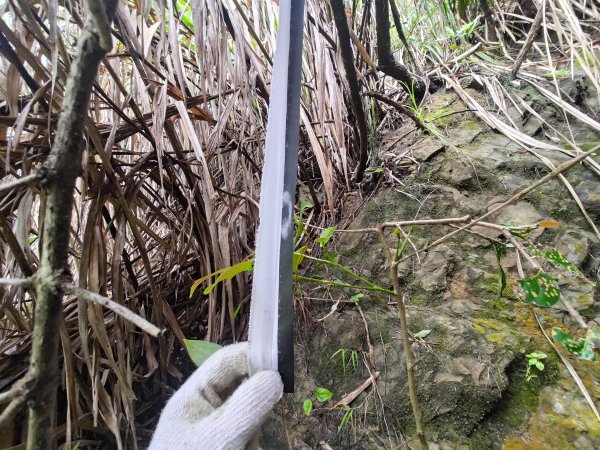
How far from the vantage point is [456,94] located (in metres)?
1.41

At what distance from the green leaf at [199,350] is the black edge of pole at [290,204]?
0.18 meters

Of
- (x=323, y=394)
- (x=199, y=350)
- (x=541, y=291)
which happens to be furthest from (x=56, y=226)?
(x=323, y=394)

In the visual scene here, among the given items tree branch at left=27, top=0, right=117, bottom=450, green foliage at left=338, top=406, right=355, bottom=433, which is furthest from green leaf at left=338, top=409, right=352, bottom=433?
tree branch at left=27, top=0, right=117, bottom=450

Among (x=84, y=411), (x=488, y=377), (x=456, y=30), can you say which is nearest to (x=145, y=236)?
(x=84, y=411)

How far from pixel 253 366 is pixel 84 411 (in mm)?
611

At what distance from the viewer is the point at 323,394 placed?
82 centimetres

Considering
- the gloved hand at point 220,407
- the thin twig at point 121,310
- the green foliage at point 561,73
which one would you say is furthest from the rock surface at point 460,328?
the thin twig at point 121,310

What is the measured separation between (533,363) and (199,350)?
0.66m

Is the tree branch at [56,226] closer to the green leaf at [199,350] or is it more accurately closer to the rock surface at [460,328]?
the green leaf at [199,350]

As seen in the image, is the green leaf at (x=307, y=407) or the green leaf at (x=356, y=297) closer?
the green leaf at (x=307, y=407)

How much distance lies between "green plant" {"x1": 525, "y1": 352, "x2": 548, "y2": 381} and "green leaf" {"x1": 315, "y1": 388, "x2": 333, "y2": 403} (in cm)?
40

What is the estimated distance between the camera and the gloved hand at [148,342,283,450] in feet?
1.59

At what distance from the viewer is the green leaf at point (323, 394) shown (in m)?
0.82

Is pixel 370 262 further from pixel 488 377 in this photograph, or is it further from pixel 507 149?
pixel 507 149
